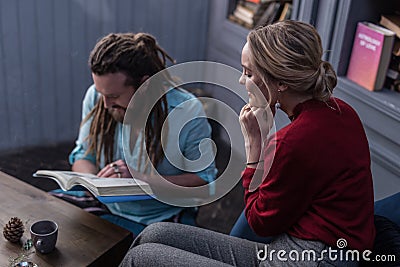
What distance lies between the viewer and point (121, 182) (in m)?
1.47

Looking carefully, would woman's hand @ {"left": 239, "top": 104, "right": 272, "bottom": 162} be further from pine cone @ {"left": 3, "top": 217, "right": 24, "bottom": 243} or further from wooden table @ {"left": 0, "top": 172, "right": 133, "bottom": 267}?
pine cone @ {"left": 3, "top": 217, "right": 24, "bottom": 243}

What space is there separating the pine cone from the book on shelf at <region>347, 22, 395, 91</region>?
4.55 feet

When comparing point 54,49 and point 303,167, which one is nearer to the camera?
point 303,167

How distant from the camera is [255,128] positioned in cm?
129

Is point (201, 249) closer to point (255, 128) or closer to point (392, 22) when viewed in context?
point (255, 128)

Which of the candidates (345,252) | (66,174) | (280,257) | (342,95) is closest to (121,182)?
(66,174)

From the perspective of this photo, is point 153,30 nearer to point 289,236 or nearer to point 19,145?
point 19,145

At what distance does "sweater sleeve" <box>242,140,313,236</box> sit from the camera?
1.10 metres

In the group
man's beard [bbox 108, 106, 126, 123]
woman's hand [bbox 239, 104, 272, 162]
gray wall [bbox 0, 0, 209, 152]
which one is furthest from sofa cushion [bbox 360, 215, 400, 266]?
gray wall [bbox 0, 0, 209, 152]

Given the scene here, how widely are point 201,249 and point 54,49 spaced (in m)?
1.72

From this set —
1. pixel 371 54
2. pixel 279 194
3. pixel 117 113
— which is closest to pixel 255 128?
pixel 279 194

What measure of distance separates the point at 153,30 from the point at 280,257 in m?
2.02

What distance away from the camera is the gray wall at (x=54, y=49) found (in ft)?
8.27

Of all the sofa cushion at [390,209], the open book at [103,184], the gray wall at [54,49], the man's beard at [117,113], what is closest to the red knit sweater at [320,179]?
the sofa cushion at [390,209]
